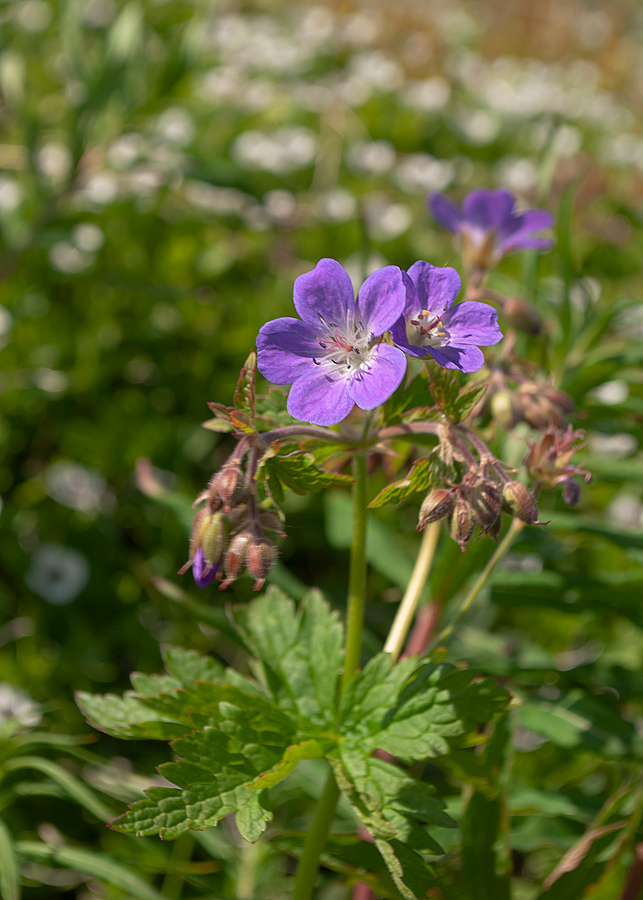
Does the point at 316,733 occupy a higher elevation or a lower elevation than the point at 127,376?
higher

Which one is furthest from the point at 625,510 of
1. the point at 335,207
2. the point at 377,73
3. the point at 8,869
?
the point at 377,73

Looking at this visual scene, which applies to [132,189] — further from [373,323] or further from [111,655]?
[373,323]

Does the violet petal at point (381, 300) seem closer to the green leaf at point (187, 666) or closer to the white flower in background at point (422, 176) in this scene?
the green leaf at point (187, 666)

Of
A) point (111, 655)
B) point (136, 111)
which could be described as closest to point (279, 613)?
point (111, 655)

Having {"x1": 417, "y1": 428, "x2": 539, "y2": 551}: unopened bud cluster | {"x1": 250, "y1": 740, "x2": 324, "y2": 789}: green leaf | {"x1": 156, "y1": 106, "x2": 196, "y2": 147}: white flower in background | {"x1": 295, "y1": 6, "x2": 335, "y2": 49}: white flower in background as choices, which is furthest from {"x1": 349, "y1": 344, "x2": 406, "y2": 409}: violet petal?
{"x1": 295, "y1": 6, "x2": 335, "y2": 49}: white flower in background

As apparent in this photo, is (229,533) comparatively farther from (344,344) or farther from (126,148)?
(126,148)

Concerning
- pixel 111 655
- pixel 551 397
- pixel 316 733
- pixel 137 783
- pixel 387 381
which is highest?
pixel 387 381

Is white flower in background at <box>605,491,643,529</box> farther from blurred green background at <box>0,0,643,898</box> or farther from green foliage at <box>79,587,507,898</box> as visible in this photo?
green foliage at <box>79,587,507,898</box>

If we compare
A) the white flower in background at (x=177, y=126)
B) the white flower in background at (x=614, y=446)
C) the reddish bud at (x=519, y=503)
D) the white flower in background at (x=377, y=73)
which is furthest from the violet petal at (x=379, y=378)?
the white flower in background at (x=377, y=73)
